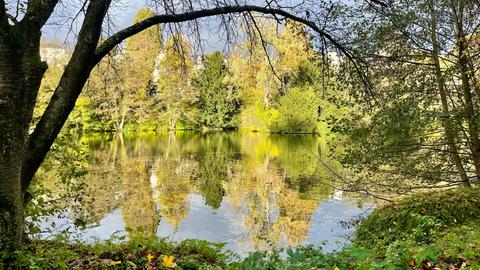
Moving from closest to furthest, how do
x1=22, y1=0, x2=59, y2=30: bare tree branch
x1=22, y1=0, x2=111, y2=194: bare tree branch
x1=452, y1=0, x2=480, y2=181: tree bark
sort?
x1=22, y1=0, x2=59, y2=30: bare tree branch < x1=22, y1=0, x2=111, y2=194: bare tree branch < x1=452, y1=0, x2=480, y2=181: tree bark

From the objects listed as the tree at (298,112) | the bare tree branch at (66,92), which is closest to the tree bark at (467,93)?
the bare tree branch at (66,92)

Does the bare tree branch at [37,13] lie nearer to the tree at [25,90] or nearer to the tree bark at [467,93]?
the tree at [25,90]

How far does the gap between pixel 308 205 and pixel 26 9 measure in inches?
390

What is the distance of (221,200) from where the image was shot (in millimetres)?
13000

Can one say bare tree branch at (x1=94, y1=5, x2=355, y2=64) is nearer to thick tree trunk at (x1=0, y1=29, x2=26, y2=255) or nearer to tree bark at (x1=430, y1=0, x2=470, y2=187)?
thick tree trunk at (x1=0, y1=29, x2=26, y2=255)

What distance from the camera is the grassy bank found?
259 cm

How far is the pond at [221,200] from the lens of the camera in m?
9.50

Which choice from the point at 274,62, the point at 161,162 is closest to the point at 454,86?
the point at 274,62

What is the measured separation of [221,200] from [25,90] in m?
10.2

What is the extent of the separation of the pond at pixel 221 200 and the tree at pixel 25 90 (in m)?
1.92

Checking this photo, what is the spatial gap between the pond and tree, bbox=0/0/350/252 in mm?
1924

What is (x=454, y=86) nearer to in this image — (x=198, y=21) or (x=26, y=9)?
(x=198, y=21)

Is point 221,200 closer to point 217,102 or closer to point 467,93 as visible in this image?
point 467,93

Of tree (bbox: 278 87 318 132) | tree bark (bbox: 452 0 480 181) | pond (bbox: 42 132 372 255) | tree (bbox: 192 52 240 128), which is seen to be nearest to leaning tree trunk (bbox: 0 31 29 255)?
pond (bbox: 42 132 372 255)
